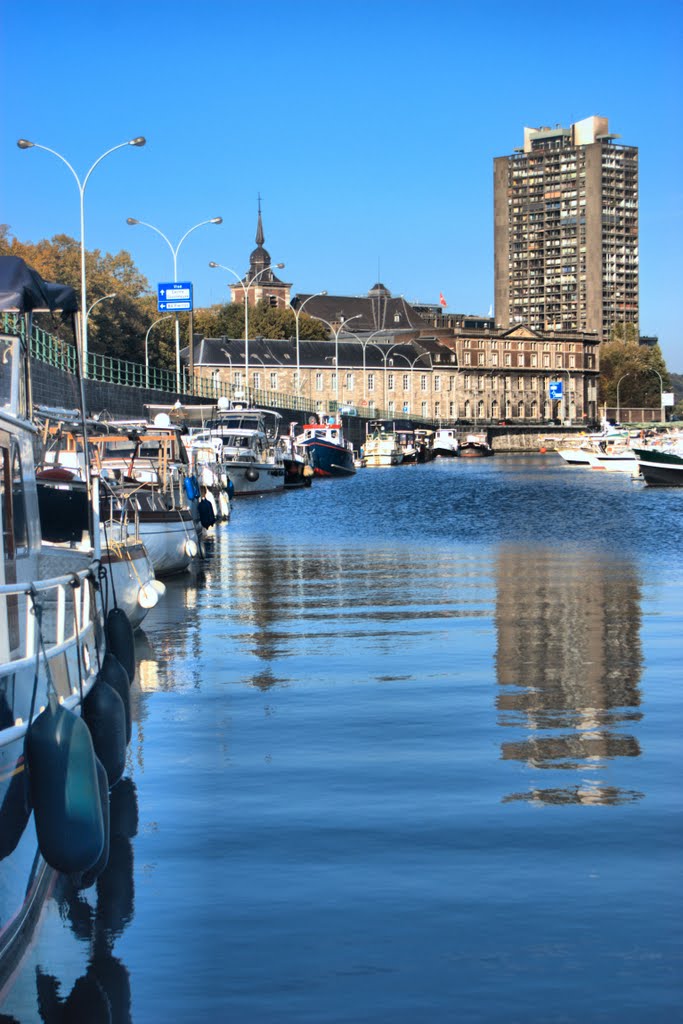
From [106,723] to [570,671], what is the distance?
7.19 metres

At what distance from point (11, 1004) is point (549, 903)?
2.92 m

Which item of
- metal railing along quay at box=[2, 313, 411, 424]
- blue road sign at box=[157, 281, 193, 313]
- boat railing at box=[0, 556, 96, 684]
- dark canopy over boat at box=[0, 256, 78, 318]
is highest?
blue road sign at box=[157, 281, 193, 313]

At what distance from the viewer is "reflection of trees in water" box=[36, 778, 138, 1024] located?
6.81 m

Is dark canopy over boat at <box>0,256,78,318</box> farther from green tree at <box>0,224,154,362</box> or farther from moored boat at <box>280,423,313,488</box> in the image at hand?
green tree at <box>0,224,154,362</box>

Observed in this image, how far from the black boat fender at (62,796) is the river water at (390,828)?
1.83ft

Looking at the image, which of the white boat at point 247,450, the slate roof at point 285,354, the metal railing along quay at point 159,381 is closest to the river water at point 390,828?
the metal railing along quay at point 159,381

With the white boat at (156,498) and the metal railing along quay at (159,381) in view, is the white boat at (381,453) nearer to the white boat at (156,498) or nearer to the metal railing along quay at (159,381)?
the metal railing along quay at (159,381)

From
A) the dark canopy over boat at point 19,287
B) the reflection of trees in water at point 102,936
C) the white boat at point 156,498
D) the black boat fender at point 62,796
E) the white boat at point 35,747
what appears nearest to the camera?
the reflection of trees in water at point 102,936

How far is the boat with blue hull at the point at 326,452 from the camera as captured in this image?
318 feet

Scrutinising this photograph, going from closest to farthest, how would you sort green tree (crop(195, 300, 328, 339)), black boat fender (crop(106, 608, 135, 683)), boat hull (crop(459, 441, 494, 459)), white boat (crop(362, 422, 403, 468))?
black boat fender (crop(106, 608, 135, 683))
white boat (crop(362, 422, 403, 468))
boat hull (crop(459, 441, 494, 459))
green tree (crop(195, 300, 328, 339))

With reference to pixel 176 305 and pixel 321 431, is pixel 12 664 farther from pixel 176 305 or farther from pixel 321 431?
pixel 321 431

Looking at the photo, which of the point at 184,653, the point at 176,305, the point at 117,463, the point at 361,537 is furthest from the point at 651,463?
the point at 184,653

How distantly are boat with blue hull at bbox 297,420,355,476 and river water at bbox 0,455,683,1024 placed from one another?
74.5m

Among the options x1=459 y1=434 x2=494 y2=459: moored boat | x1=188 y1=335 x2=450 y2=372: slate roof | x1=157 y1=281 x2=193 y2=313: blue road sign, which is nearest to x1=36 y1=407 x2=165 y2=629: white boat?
x1=157 y1=281 x2=193 y2=313: blue road sign
